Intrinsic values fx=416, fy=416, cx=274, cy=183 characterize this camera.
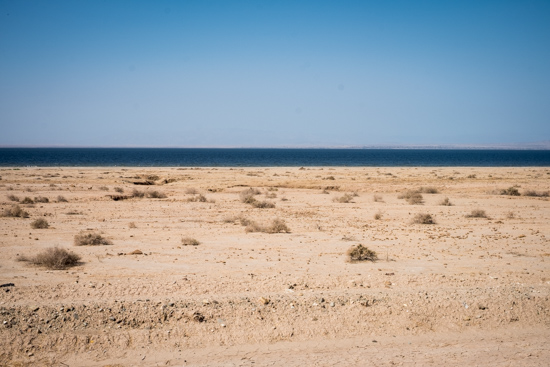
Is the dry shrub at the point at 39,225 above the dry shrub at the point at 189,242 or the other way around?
above

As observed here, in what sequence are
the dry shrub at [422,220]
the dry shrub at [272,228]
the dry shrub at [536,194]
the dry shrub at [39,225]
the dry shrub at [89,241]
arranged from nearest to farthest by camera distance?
the dry shrub at [89,241] < the dry shrub at [39,225] < the dry shrub at [272,228] < the dry shrub at [422,220] < the dry shrub at [536,194]

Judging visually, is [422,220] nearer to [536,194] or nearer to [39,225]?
[39,225]

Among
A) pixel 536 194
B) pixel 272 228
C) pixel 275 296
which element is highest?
pixel 536 194

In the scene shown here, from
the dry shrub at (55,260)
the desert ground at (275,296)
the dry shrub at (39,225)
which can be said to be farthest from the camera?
the dry shrub at (39,225)

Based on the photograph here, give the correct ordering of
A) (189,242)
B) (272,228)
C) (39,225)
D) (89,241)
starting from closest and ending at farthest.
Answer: (89,241) → (189,242) → (39,225) → (272,228)

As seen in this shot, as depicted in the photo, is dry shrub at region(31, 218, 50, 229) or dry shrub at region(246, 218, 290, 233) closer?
dry shrub at region(31, 218, 50, 229)

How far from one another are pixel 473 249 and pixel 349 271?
5.79 m

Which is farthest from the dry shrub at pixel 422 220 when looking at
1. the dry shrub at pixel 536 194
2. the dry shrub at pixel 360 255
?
the dry shrub at pixel 536 194

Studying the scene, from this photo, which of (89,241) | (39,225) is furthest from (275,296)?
(39,225)

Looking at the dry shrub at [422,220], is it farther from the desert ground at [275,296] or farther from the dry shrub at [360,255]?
the dry shrub at [360,255]

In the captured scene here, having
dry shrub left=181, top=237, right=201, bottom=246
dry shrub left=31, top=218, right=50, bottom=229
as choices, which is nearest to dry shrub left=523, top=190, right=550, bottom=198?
dry shrub left=181, top=237, right=201, bottom=246

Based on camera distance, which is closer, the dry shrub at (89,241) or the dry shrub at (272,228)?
the dry shrub at (89,241)

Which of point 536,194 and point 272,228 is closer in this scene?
point 272,228

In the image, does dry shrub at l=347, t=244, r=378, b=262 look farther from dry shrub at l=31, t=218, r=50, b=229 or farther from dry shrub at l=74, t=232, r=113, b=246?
dry shrub at l=31, t=218, r=50, b=229
